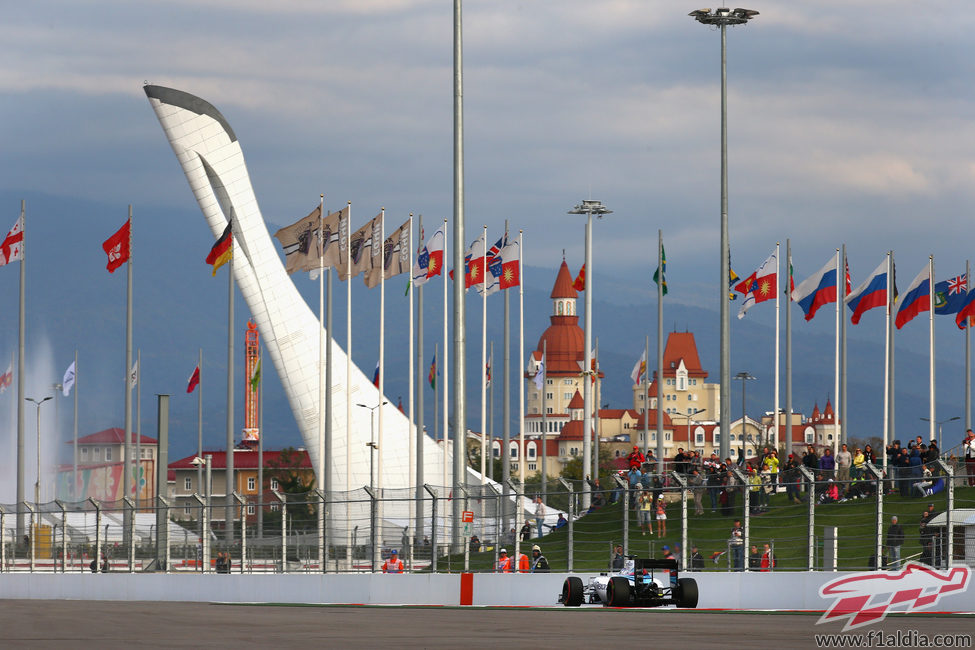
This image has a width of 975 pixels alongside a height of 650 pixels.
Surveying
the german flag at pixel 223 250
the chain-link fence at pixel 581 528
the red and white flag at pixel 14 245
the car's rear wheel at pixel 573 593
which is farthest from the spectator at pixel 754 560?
the red and white flag at pixel 14 245

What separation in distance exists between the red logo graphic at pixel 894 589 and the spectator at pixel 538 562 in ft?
16.3

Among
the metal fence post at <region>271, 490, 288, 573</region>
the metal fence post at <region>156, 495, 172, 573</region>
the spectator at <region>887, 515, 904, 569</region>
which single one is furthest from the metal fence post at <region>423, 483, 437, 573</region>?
the spectator at <region>887, 515, 904, 569</region>

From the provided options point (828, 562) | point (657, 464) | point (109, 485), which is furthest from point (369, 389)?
point (828, 562)

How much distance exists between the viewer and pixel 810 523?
2031 centimetres

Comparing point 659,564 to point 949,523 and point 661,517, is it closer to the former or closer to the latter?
point 661,517

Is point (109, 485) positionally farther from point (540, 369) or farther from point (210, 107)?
point (540, 369)

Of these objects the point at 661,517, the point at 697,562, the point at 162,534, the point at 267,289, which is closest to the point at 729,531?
the point at 697,562

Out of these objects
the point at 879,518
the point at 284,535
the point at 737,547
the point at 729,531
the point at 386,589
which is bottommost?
the point at 386,589

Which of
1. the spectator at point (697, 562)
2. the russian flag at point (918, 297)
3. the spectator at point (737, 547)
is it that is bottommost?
the spectator at point (697, 562)

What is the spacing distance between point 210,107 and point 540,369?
A: 863 inches

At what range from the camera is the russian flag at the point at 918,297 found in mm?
42938

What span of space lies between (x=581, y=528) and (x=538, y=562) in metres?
0.90

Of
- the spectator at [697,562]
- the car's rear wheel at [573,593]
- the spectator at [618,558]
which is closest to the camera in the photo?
the car's rear wheel at [573,593]

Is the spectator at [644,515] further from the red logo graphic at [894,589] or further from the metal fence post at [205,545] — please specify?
the metal fence post at [205,545]
